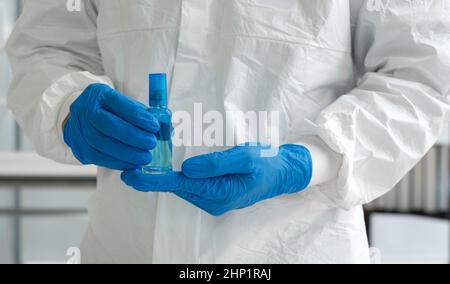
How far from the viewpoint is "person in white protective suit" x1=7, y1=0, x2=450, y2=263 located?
35.4 inches

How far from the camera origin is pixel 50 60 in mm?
1044

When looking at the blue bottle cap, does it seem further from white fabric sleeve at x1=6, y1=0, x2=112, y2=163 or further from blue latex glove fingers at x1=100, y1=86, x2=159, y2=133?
white fabric sleeve at x1=6, y1=0, x2=112, y2=163

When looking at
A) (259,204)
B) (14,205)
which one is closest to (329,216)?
(259,204)

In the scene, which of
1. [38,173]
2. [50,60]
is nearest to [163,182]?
[50,60]

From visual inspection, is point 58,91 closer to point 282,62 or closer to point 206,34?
point 206,34

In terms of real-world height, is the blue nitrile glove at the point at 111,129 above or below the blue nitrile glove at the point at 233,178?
above

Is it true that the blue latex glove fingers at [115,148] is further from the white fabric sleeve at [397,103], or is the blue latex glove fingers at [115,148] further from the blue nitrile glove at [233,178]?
the white fabric sleeve at [397,103]

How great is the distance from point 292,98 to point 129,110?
0.80 feet

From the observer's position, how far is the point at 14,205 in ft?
8.73

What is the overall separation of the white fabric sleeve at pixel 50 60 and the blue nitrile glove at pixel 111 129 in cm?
9

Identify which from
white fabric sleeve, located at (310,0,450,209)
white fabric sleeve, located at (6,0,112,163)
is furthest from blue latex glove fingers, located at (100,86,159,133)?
white fabric sleeve, located at (310,0,450,209)

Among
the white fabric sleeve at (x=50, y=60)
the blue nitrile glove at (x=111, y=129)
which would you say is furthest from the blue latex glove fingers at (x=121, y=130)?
the white fabric sleeve at (x=50, y=60)

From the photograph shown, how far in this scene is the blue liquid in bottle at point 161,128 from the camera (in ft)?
2.73

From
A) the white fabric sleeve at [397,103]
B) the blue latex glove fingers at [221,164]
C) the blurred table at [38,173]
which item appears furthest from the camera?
the blurred table at [38,173]
